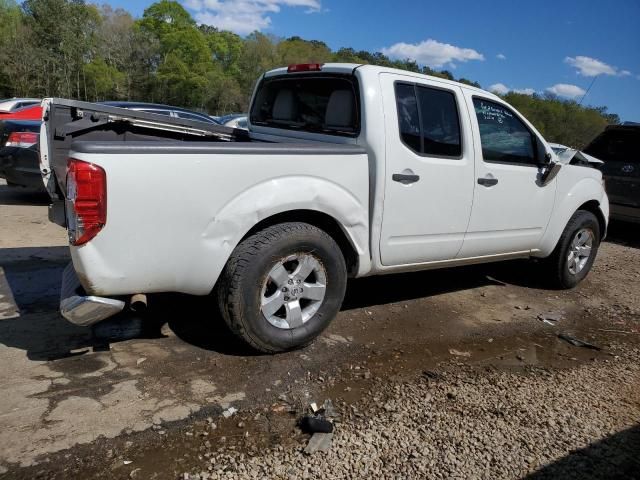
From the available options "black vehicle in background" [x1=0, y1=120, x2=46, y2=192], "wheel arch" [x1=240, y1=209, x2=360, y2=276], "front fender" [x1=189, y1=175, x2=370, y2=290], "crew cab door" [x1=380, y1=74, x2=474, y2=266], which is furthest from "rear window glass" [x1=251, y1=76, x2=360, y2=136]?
"black vehicle in background" [x1=0, y1=120, x2=46, y2=192]

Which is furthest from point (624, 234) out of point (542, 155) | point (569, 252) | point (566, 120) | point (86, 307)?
point (566, 120)

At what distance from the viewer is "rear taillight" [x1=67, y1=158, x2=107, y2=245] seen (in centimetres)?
266

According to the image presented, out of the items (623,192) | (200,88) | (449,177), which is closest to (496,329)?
(449,177)

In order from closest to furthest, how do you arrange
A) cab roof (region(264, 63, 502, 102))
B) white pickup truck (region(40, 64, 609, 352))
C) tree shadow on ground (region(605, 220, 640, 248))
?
white pickup truck (region(40, 64, 609, 352)) < cab roof (region(264, 63, 502, 102)) < tree shadow on ground (region(605, 220, 640, 248))

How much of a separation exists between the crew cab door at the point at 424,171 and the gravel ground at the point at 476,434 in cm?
102

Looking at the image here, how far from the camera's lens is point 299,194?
10.8 ft

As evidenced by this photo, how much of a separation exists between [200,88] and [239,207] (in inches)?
2566

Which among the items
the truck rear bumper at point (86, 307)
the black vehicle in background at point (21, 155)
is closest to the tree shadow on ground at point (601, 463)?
the truck rear bumper at point (86, 307)

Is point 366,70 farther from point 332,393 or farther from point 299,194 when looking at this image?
point 332,393

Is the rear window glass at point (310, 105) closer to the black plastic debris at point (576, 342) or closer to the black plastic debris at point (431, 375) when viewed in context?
the black plastic debris at point (431, 375)

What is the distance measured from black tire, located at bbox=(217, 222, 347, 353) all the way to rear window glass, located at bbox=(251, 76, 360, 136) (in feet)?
2.98

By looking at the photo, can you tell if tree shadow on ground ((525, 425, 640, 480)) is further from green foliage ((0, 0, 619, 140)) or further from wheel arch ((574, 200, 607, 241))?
green foliage ((0, 0, 619, 140))

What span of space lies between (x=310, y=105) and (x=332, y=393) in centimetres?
232

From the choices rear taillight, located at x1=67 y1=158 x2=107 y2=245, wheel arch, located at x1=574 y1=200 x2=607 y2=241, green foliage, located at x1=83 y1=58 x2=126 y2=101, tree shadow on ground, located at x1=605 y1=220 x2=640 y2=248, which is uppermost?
green foliage, located at x1=83 y1=58 x2=126 y2=101
